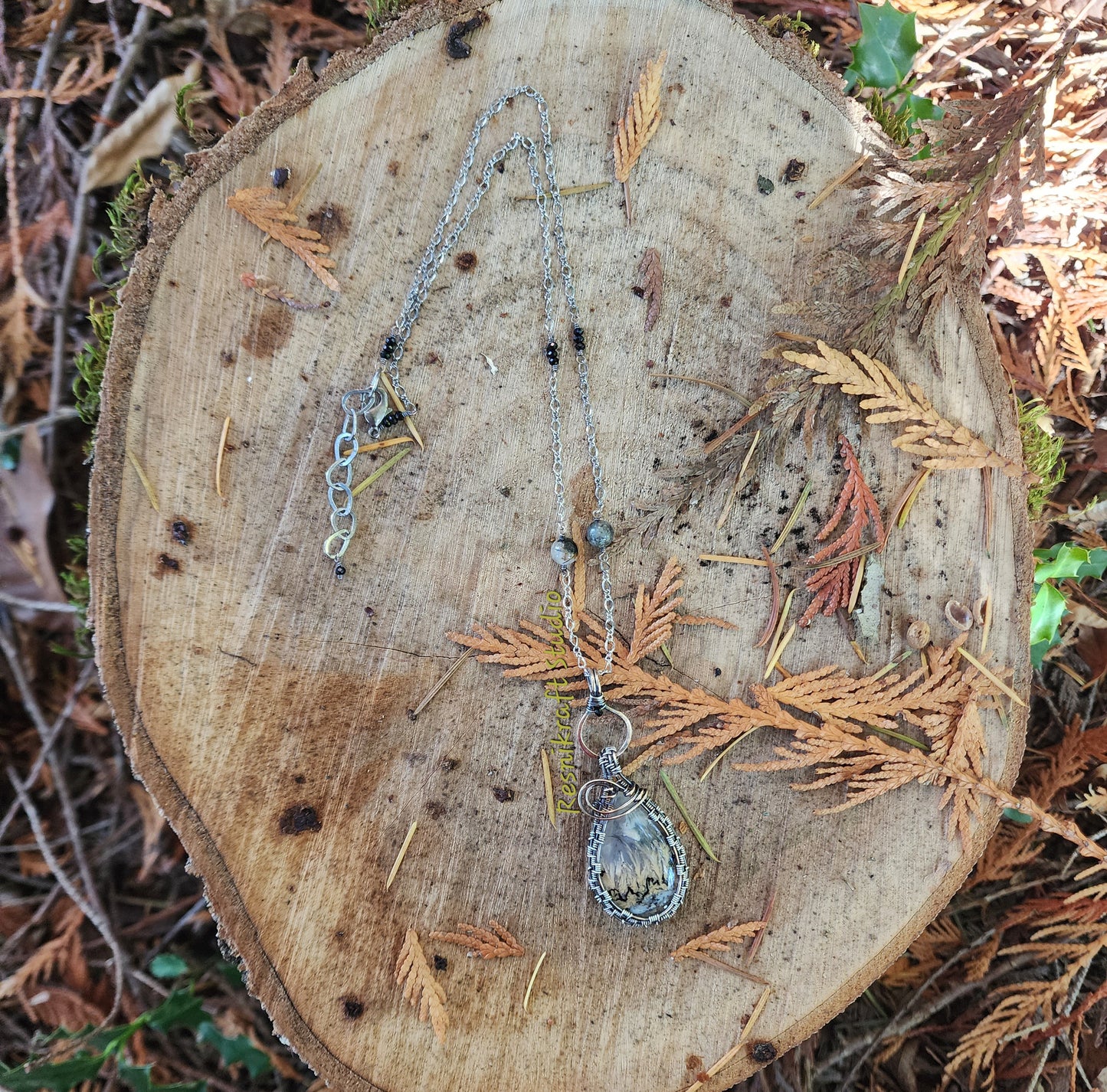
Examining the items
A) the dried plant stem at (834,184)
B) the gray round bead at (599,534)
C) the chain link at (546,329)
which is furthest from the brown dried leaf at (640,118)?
the gray round bead at (599,534)

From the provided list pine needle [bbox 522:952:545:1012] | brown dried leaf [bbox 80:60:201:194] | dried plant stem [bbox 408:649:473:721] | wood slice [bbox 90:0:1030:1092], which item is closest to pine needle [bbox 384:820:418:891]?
wood slice [bbox 90:0:1030:1092]

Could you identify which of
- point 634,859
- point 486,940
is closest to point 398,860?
point 486,940

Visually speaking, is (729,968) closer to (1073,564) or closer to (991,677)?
(991,677)

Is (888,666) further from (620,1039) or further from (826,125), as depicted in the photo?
(826,125)

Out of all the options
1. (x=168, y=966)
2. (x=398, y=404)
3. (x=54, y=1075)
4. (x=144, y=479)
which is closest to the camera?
(x=144, y=479)

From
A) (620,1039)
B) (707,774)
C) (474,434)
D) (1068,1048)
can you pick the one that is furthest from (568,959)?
(1068,1048)

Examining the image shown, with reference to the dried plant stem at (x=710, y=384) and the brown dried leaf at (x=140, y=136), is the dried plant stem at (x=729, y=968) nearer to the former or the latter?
the dried plant stem at (x=710, y=384)
